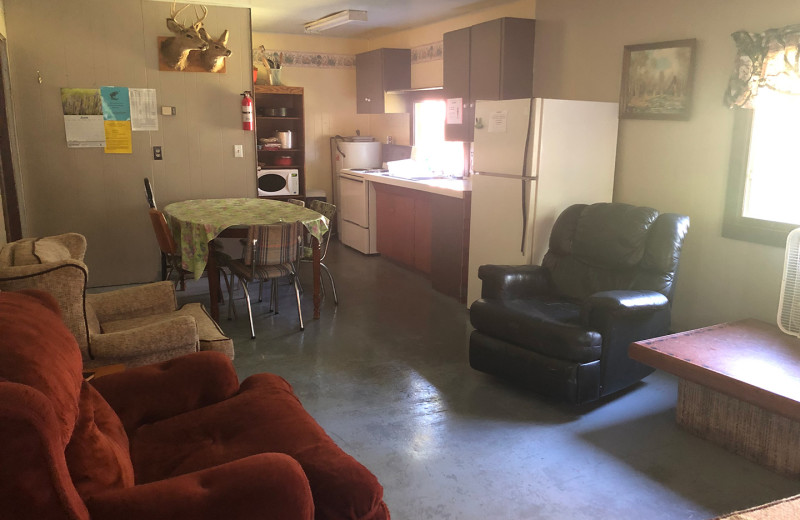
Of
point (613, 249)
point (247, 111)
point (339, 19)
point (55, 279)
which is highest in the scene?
point (339, 19)

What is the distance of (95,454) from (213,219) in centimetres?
299

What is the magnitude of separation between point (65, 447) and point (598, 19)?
4.20m

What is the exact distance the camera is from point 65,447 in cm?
136

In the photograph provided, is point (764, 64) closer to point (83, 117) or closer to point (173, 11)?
point (173, 11)

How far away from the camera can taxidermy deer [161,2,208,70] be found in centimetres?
484

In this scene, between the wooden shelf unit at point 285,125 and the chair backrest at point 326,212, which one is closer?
the chair backrest at point 326,212

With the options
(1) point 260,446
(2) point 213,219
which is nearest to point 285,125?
(2) point 213,219

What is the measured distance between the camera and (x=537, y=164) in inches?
153

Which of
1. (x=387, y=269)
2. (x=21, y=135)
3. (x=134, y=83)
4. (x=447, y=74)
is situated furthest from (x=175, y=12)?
(x=387, y=269)

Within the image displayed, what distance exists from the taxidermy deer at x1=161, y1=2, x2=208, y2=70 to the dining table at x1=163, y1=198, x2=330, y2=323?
128 cm

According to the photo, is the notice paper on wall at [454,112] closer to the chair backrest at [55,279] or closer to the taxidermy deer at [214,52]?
the taxidermy deer at [214,52]

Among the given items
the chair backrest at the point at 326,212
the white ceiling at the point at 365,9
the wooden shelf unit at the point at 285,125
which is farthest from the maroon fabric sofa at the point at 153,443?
the wooden shelf unit at the point at 285,125

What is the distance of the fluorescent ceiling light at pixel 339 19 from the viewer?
18.6 feet

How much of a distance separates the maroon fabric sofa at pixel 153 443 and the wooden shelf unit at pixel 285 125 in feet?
16.5
